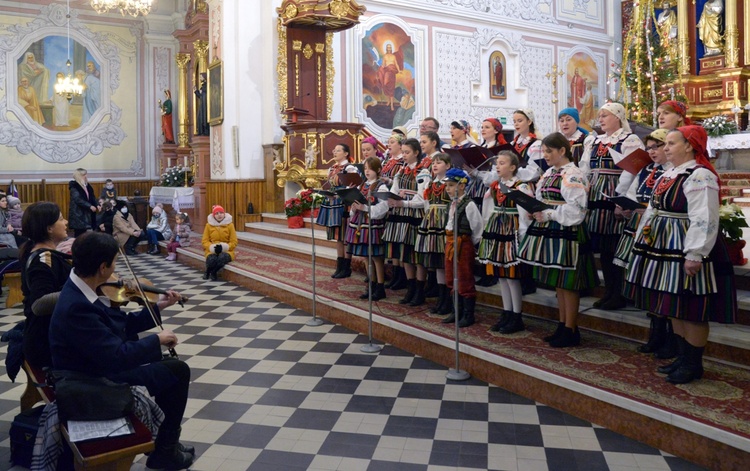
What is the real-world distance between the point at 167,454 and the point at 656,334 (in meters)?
3.37

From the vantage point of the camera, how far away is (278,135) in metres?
12.6

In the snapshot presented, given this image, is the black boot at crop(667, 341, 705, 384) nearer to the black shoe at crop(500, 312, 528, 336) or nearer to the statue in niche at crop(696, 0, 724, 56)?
the black shoe at crop(500, 312, 528, 336)

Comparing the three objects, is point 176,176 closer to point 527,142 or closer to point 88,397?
point 527,142

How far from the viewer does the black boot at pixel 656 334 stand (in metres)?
4.40

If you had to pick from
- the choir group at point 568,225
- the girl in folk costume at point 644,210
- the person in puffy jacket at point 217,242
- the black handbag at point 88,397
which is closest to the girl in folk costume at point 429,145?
the choir group at point 568,225

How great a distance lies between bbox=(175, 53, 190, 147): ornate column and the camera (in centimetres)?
1653

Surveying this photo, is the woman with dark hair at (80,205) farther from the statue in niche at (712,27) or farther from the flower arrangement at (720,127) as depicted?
the statue in niche at (712,27)

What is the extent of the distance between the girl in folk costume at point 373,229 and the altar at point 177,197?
721cm

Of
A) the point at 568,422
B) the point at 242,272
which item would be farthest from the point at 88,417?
the point at 242,272

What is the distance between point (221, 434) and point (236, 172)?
9.22 meters

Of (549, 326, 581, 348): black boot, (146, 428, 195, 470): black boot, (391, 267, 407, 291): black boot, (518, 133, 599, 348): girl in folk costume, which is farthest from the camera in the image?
(391, 267, 407, 291): black boot

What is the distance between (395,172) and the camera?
21.3 ft

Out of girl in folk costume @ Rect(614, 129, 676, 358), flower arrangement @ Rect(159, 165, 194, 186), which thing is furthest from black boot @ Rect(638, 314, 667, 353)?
flower arrangement @ Rect(159, 165, 194, 186)

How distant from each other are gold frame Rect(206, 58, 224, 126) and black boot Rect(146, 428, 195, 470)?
9877 millimetres
